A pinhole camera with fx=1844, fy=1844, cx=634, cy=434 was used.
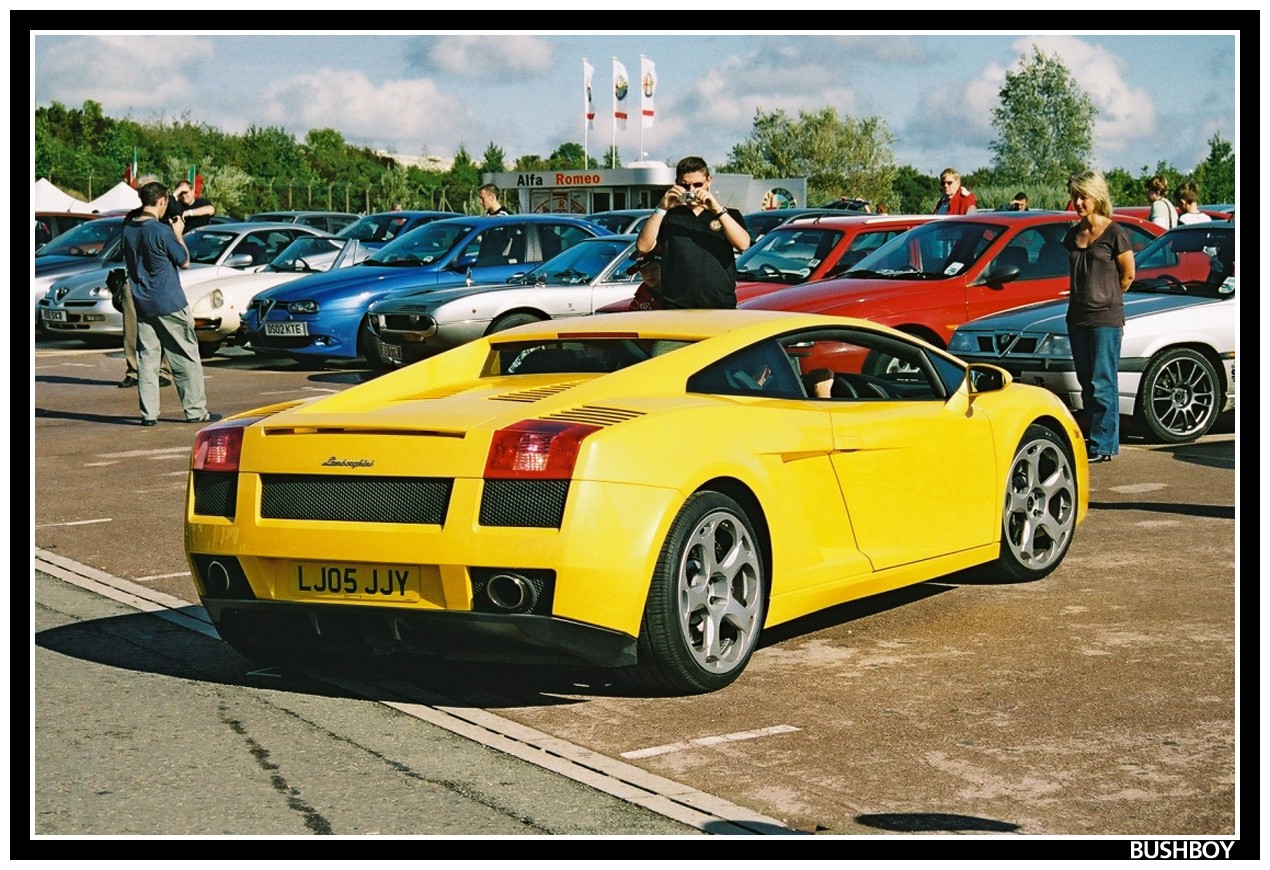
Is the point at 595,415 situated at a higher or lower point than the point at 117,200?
lower

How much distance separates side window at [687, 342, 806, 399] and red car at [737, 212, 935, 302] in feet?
29.7

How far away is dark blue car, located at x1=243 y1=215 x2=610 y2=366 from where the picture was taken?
19.9m

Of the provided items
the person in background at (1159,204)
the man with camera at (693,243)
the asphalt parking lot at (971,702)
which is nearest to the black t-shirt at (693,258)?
the man with camera at (693,243)

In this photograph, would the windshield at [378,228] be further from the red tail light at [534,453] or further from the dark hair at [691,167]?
the red tail light at [534,453]

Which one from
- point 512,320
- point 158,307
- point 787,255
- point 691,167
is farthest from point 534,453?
point 512,320

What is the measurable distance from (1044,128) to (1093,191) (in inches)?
3493

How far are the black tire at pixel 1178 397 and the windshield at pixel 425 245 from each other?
9.86 metres

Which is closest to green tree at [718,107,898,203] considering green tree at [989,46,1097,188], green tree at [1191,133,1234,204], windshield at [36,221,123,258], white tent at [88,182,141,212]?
green tree at [989,46,1097,188]

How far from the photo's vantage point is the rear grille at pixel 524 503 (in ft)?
18.8

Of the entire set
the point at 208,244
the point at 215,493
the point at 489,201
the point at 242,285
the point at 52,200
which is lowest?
the point at 215,493

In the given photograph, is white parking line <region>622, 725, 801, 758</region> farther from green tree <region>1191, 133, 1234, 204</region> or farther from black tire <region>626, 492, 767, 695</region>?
green tree <region>1191, 133, 1234, 204</region>

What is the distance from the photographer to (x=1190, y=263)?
45.3 feet

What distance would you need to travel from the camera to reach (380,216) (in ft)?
81.9

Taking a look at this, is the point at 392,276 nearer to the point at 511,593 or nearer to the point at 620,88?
the point at 511,593
